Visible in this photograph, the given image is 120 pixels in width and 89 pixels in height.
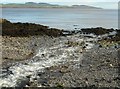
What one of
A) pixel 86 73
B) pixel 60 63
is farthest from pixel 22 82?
pixel 60 63

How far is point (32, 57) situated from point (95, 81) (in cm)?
903

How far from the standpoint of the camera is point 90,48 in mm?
32906

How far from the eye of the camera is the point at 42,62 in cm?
2552

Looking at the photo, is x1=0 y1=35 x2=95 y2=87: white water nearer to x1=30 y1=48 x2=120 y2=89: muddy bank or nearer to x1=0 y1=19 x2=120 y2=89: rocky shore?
x1=0 y1=19 x2=120 y2=89: rocky shore

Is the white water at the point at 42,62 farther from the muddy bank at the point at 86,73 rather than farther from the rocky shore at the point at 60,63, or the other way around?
the muddy bank at the point at 86,73

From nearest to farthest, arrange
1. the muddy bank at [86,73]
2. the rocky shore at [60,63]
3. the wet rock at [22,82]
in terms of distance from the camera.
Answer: the wet rock at [22,82], the muddy bank at [86,73], the rocky shore at [60,63]

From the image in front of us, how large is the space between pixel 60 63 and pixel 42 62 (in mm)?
1432

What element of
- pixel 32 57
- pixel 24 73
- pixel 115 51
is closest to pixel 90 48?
pixel 115 51

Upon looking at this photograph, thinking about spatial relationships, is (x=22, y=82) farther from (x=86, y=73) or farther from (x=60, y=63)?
(x=60, y=63)

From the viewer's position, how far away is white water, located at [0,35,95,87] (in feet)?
66.6

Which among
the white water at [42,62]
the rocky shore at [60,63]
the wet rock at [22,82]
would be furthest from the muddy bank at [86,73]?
the white water at [42,62]

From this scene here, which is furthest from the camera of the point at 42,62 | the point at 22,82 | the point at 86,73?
the point at 42,62

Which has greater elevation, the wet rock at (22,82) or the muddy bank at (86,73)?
the wet rock at (22,82)

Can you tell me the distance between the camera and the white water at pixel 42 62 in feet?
66.6
